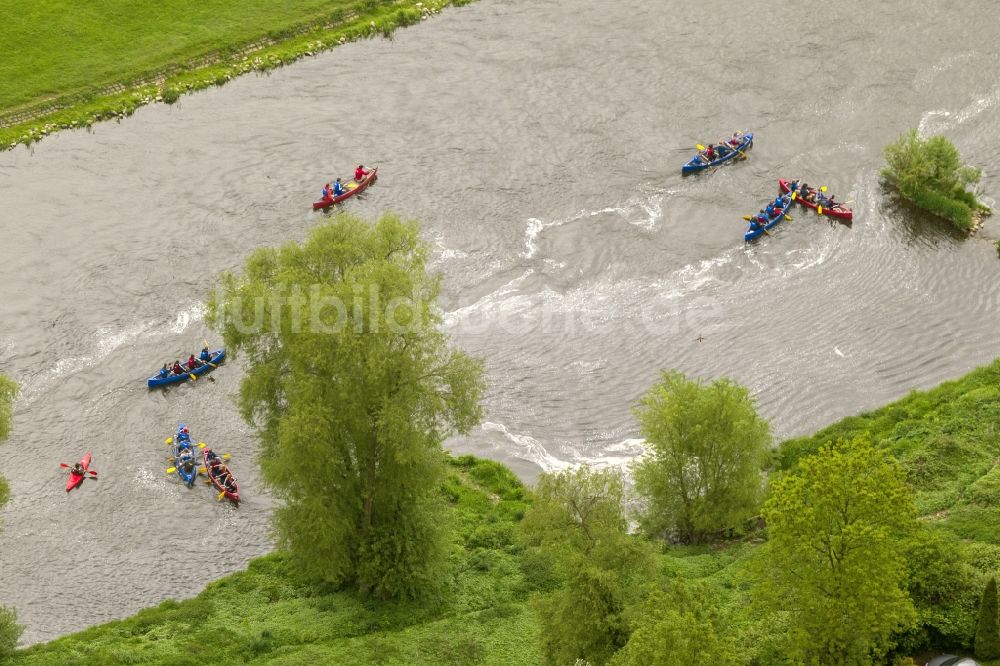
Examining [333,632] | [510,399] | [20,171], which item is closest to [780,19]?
[510,399]

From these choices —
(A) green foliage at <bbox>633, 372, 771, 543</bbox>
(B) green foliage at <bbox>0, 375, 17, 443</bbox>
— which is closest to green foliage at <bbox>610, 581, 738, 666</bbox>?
(A) green foliage at <bbox>633, 372, 771, 543</bbox>

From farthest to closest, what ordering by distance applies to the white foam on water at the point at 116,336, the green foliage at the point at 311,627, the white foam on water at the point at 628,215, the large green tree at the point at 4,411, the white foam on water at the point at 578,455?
the white foam on water at the point at 628,215 → the white foam on water at the point at 116,336 → the white foam on water at the point at 578,455 → the large green tree at the point at 4,411 → the green foliage at the point at 311,627

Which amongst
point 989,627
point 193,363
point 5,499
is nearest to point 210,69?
point 193,363

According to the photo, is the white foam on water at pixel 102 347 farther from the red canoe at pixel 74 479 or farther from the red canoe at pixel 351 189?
the red canoe at pixel 351 189

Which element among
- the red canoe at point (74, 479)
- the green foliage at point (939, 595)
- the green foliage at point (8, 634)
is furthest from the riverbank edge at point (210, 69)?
the green foliage at point (939, 595)

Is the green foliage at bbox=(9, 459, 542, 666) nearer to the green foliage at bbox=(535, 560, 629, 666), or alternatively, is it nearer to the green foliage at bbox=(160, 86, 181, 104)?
the green foliage at bbox=(535, 560, 629, 666)

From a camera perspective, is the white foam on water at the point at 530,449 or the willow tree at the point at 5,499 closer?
the willow tree at the point at 5,499

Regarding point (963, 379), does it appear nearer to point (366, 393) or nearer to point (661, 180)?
point (661, 180)
